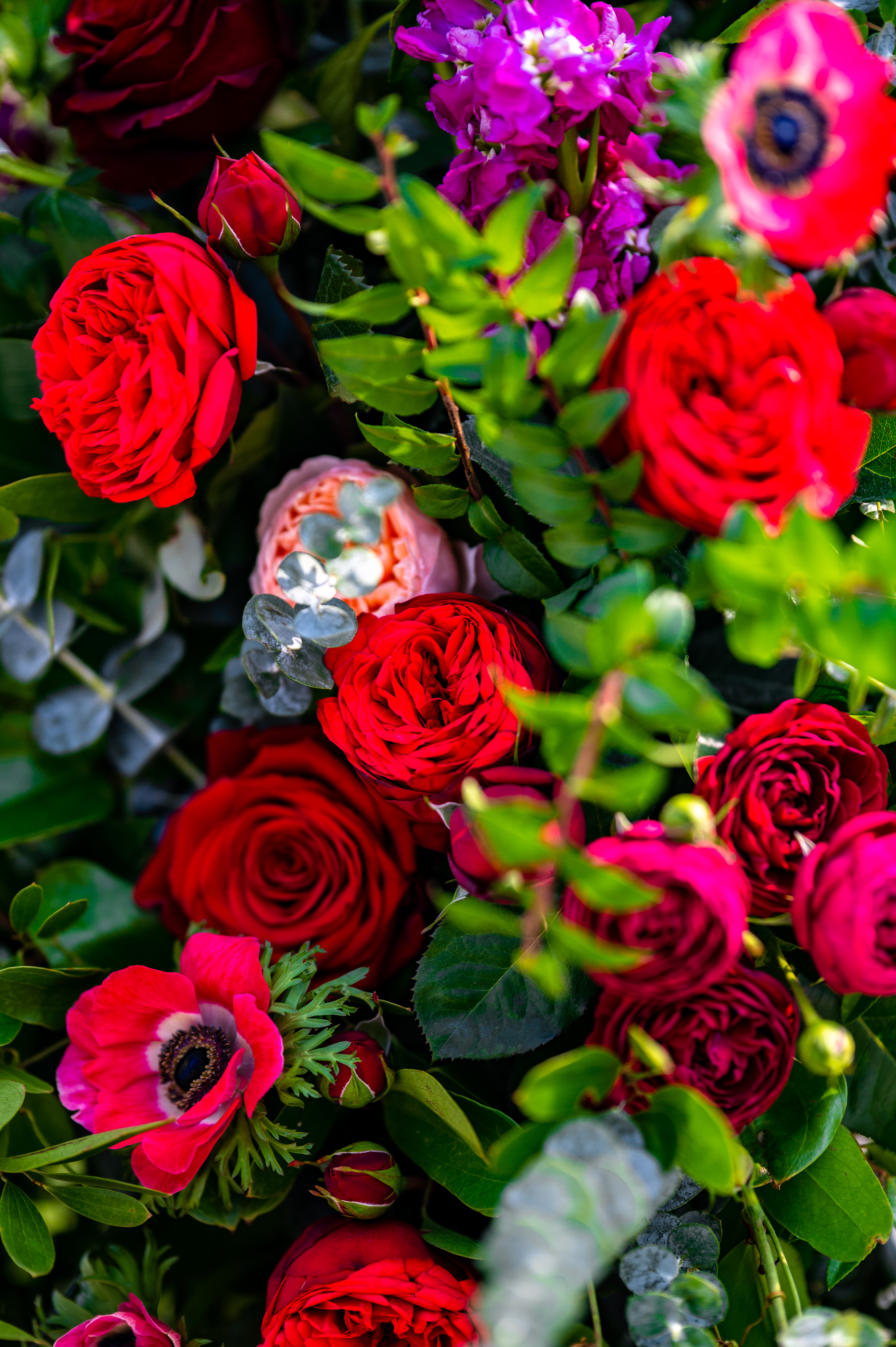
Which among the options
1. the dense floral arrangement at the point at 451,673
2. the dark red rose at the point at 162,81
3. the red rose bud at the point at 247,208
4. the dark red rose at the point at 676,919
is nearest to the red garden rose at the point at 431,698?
the dense floral arrangement at the point at 451,673

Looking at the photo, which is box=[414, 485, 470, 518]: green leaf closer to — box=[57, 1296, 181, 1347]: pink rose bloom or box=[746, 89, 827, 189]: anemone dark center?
box=[746, 89, 827, 189]: anemone dark center

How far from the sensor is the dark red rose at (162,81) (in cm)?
57

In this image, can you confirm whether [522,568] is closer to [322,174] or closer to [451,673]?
[451,673]

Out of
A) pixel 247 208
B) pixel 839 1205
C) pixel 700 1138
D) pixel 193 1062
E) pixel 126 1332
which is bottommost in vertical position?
pixel 126 1332

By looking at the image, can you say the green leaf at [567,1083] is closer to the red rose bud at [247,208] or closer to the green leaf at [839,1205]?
the green leaf at [839,1205]

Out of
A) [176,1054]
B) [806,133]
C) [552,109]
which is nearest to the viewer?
[806,133]

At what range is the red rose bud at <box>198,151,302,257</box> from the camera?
1.59 feet

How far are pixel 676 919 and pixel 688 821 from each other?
4 centimetres

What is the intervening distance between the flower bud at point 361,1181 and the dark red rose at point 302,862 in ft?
0.31

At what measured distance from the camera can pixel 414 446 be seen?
0.46m

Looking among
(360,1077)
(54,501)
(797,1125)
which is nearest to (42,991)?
(360,1077)

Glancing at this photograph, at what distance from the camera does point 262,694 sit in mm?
568

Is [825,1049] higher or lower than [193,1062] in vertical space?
higher

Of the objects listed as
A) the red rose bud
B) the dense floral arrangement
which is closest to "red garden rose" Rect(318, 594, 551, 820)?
the dense floral arrangement
